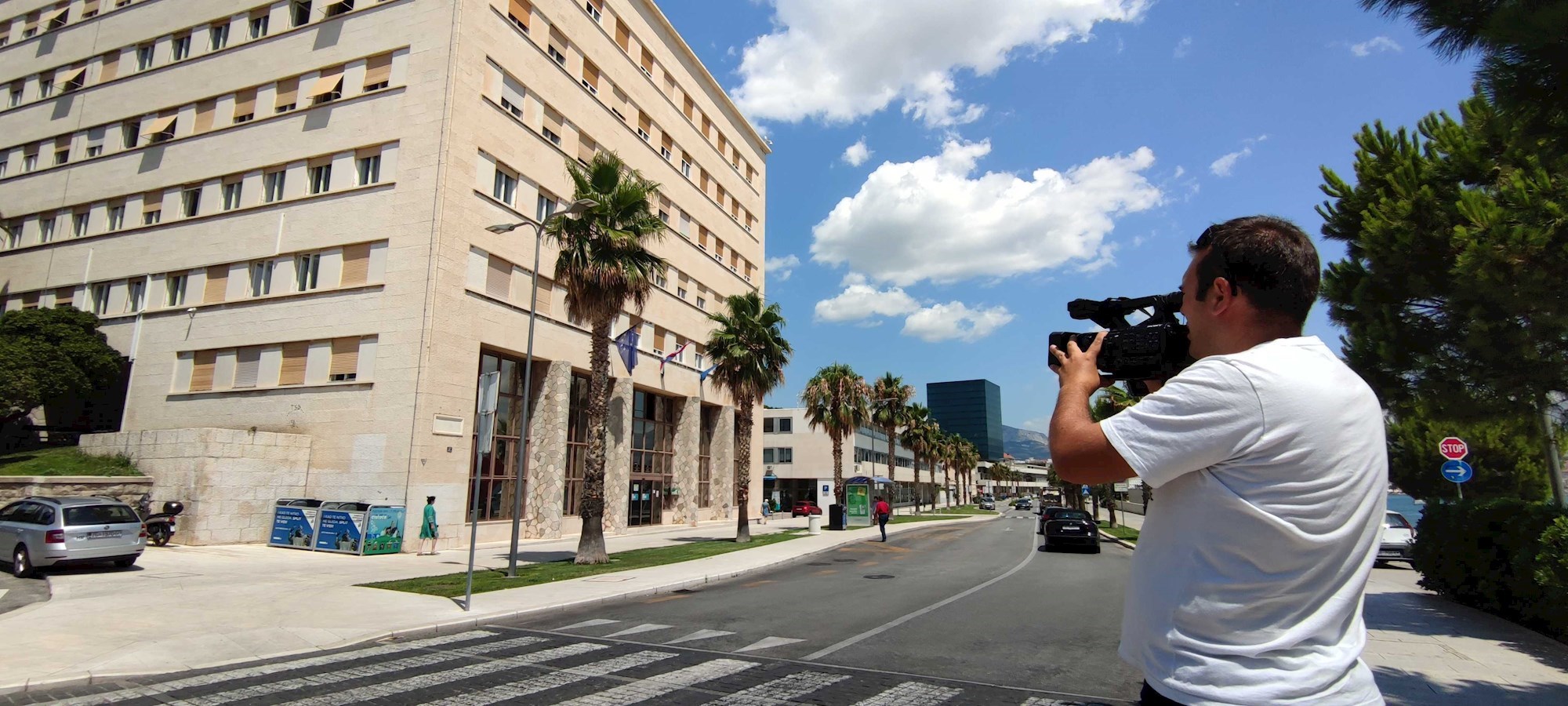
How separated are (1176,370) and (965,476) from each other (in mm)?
124291

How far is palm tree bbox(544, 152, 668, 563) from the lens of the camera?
1883 centimetres

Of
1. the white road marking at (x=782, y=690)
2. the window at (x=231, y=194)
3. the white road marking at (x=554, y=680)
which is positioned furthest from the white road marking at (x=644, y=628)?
the window at (x=231, y=194)

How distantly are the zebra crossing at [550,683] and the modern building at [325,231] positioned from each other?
13.1 meters

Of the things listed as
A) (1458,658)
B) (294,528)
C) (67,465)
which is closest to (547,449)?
(294,528)

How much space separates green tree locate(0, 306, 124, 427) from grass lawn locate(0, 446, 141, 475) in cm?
253

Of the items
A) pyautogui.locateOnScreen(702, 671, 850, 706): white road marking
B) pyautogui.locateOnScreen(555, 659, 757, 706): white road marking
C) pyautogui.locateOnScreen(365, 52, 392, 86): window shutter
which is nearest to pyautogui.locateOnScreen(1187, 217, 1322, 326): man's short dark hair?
pyautogui.locateOnScreen(702, 671, 850, 706): white road marking

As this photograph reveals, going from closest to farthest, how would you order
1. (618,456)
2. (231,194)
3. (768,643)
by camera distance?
1. (768,643)
2. (231,194)
3. (618,456)

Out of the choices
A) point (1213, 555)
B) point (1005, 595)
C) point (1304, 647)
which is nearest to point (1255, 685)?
point (1304, 647)

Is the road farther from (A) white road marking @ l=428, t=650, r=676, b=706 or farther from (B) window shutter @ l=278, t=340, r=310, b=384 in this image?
(B) window shutter @ l=278, t=340, r=310, b=384

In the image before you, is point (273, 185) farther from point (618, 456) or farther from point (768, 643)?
point (768, 643)

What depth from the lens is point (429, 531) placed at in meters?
20.2

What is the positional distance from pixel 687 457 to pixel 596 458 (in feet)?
62.2

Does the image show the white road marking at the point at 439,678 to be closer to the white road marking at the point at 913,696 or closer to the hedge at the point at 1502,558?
the white road marking at the point at 913,696

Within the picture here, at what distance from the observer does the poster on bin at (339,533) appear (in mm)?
20234
